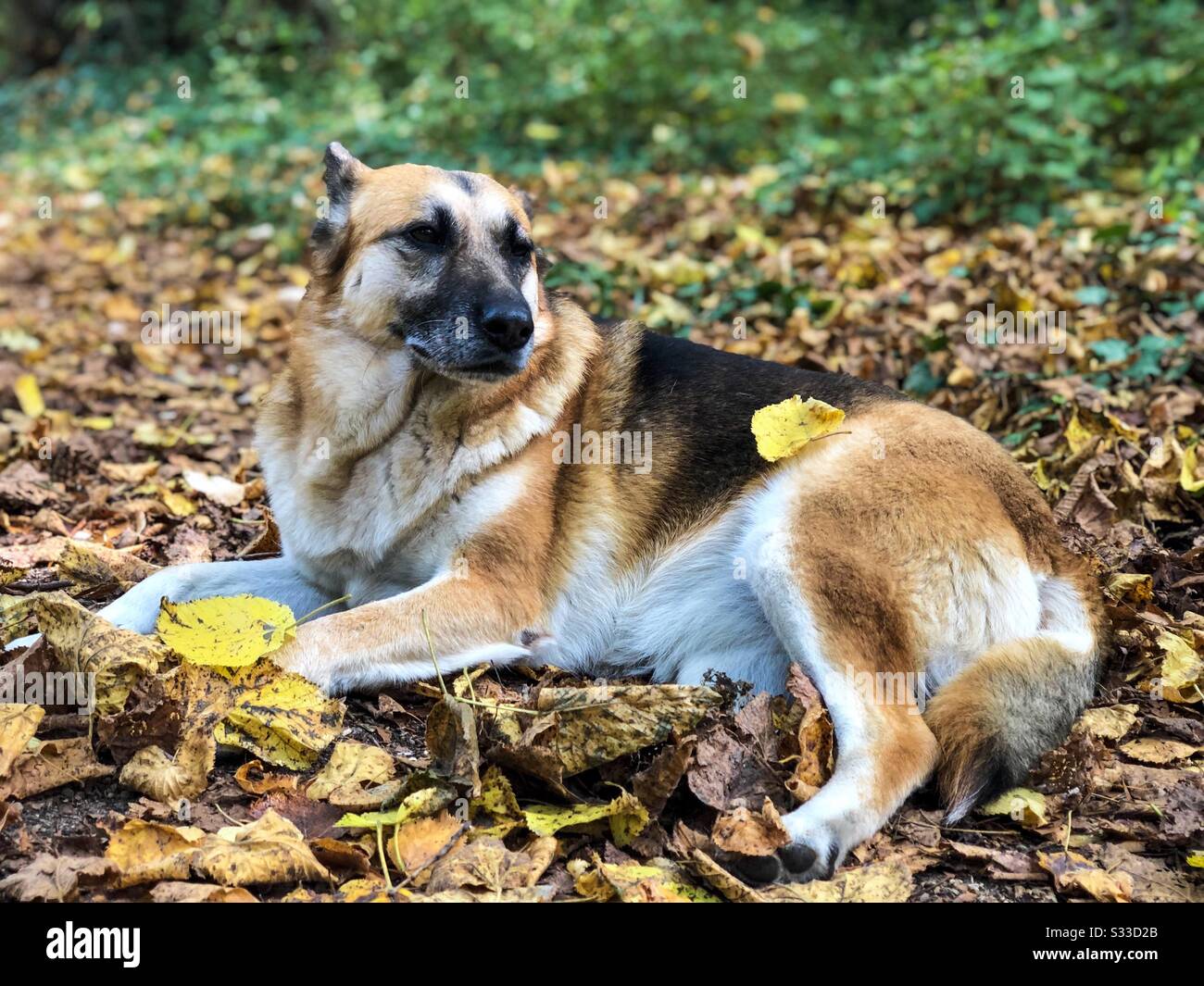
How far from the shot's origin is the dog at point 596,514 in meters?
3.29

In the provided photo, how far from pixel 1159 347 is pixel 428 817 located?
4238mm

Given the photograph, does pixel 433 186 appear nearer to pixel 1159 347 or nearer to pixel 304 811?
pixel 304 811

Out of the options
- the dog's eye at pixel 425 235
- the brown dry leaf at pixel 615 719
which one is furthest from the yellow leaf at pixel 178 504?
the brown dry leaf at pixel 615 719

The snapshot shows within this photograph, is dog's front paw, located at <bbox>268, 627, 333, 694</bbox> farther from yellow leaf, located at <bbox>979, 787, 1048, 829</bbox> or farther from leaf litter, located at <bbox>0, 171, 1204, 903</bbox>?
yellow leaf, located at <bbox>979, 787, 1048, 829</bbox>

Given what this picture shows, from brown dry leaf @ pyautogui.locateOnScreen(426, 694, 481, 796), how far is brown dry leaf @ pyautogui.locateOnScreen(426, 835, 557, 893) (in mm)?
200

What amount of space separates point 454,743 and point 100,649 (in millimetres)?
1022

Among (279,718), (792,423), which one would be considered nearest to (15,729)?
(279,718)

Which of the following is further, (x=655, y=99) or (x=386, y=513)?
(x=655, y=99)

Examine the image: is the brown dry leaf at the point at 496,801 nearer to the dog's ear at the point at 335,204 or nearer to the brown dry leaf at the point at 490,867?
the brown dry leaf at the point at 490,867

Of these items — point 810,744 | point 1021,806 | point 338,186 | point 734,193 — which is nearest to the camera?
point 1021,806

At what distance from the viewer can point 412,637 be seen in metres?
3.47

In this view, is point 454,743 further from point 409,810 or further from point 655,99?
point 655,99
